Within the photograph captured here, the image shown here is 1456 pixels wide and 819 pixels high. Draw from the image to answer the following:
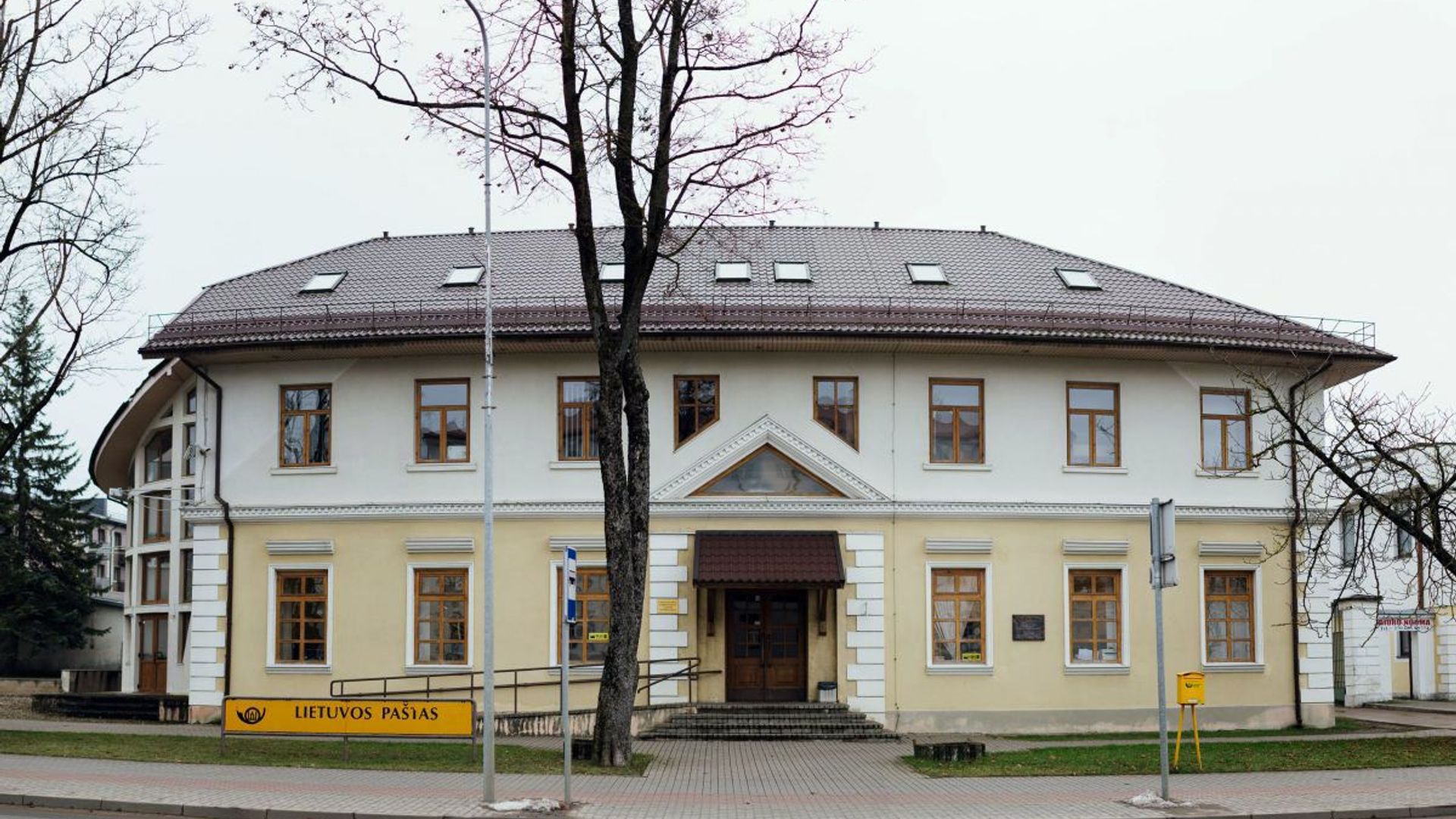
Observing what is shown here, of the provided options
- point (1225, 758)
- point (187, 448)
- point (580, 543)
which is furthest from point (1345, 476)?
point (187, 448)

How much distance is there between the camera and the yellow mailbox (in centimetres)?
1894

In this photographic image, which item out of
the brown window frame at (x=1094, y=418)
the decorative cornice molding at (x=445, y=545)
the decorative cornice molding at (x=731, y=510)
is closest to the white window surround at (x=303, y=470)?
the decorative cornice molding at (x=731, y=510)

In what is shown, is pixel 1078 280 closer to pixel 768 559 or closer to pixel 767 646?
pixel 768 559

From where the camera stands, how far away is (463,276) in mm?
30219

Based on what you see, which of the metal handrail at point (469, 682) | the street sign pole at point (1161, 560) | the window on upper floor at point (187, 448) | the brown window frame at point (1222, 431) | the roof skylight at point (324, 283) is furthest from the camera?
the window on upper floor at point (187, 448)

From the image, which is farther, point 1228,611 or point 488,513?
point 1228,611

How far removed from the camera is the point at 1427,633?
43156 mm

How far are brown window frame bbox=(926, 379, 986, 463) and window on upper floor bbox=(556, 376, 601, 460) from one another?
242 inches

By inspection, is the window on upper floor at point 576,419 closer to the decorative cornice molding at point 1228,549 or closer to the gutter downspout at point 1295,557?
the gutter downspout at point 1295,557

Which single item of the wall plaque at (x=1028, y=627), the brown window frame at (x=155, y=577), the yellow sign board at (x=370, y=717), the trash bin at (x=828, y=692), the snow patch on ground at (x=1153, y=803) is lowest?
the snow patch on ground at (x=1153, y=803)

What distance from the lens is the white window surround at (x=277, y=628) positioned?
89.9 ft

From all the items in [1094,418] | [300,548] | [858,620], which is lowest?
[858,620]

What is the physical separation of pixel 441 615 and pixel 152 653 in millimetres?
15853

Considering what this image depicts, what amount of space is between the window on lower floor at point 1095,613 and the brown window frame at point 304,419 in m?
13.9
